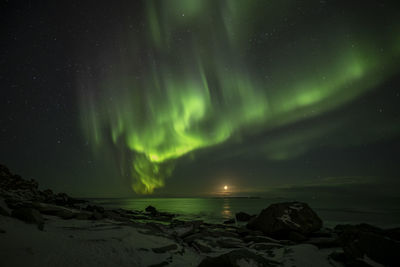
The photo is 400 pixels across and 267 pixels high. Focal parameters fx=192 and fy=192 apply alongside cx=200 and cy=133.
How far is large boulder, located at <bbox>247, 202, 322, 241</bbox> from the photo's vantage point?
10.8 m

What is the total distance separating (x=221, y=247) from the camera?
7863mm

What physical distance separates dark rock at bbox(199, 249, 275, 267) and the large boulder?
574cm

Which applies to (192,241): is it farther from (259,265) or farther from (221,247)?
(259,265)

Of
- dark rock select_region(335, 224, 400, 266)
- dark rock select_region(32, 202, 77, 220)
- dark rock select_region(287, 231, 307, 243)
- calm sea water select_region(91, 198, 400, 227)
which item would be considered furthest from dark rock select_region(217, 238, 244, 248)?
calm sea water select_region(91, 198, 400, 227)

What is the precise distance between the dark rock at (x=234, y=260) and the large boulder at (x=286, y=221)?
574 centimetres

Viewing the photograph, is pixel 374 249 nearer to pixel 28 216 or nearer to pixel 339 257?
pixel 339 257

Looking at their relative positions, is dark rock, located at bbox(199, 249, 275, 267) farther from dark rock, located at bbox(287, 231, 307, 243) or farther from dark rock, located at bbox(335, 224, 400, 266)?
dark rock, located at bbox(287, 231, 307, 243)

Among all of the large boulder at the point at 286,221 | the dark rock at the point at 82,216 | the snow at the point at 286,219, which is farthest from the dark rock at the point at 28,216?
the snow at the point at 286,219

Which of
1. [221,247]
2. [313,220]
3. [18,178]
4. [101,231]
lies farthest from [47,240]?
[18,178]

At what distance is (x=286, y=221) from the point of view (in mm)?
11008

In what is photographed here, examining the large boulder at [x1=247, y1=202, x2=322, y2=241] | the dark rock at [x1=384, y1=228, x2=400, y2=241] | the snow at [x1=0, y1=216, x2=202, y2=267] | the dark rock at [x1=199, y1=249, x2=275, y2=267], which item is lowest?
the dark rock at [x1=384, y1=228, x2=400, y2=241]

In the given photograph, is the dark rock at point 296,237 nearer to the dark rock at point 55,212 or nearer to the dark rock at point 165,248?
the dark rock at point 165,248

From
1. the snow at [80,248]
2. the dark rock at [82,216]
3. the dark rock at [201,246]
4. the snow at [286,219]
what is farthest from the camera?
the snow at [286,219]

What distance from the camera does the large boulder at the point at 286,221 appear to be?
10.8 meters
